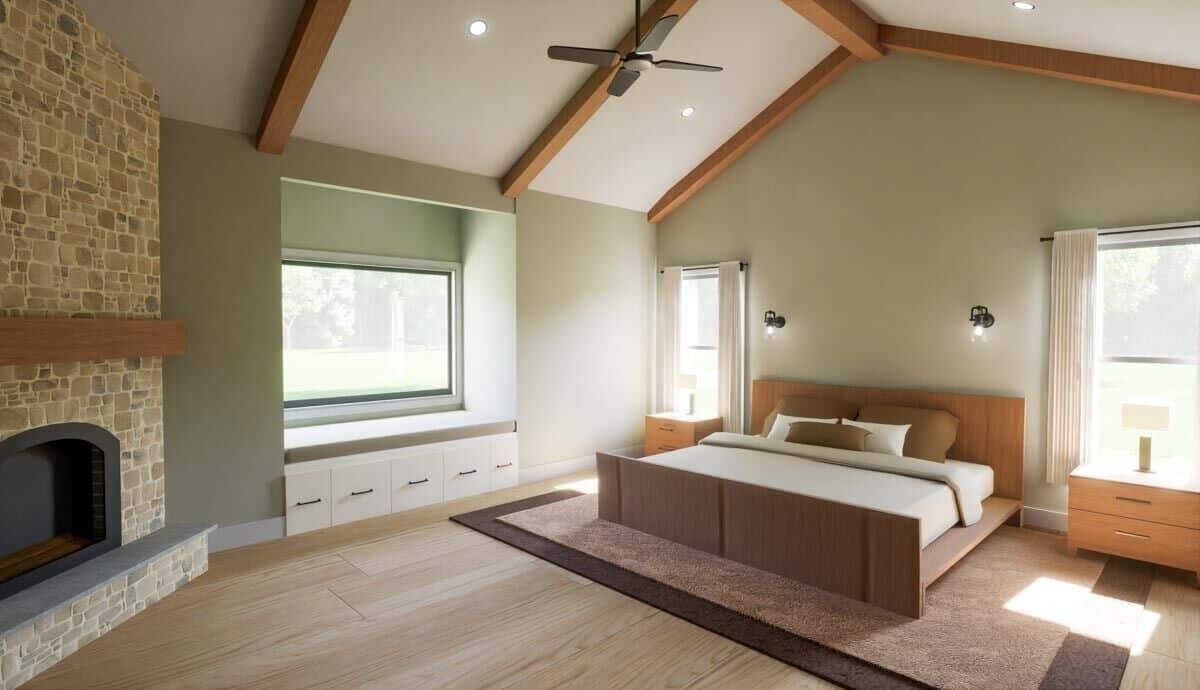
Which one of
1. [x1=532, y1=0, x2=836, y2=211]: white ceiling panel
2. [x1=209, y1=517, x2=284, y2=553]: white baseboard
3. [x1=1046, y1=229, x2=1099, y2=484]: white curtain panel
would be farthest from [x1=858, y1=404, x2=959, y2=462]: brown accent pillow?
[x1=209, y1=517, x2=284, y2=553]: white baseboard

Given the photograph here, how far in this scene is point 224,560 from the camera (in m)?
4.01

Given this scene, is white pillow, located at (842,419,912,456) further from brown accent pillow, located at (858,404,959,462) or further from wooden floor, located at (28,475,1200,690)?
wooden floor, located at (28,475,1200,690)

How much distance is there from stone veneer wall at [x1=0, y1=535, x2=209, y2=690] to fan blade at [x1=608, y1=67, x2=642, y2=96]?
140 inches

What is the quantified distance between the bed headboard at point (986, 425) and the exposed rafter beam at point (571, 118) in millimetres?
3146

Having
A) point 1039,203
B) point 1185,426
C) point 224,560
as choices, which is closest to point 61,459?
point 224,560

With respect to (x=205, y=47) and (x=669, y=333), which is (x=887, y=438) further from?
(x=205, y=47)

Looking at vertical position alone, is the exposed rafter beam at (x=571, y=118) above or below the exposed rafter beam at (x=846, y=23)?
below

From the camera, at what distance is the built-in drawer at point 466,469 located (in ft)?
17.4

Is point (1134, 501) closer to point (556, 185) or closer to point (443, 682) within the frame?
point (443, 682)

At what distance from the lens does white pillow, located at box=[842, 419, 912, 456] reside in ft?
15.2

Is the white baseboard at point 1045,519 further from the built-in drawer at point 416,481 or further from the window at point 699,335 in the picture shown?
the built-in drawer at point 416,481

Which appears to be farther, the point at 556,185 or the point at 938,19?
the point at 556,185

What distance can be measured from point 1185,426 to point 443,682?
454 cm

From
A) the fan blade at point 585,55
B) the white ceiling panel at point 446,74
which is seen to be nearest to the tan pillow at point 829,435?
the fan blade at point 585,55
